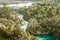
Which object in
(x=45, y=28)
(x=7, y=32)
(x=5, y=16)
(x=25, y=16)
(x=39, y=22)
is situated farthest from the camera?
(x=25, y=16)

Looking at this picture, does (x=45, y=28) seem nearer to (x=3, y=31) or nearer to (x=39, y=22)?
(x=39, y=22)

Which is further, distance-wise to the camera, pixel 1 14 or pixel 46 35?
pixel 1 14

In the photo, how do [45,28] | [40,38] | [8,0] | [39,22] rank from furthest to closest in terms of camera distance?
[8,0] < [39,22] < [45,28] < [40,38]

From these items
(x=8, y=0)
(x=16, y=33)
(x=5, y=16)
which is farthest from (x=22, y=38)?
(x=8, y=0)

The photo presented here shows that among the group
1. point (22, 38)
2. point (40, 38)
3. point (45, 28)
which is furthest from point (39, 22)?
point (22, 38)

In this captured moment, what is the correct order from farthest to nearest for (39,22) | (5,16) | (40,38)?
(5,16)
(39,22)
(40,38)

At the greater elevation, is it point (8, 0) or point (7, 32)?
point (7, 32)

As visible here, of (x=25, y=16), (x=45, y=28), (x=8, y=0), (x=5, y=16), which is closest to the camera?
(x=45, y=28)

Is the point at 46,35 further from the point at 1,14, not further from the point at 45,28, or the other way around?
the point at 1,14

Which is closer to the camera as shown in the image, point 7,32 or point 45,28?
point 7,32
